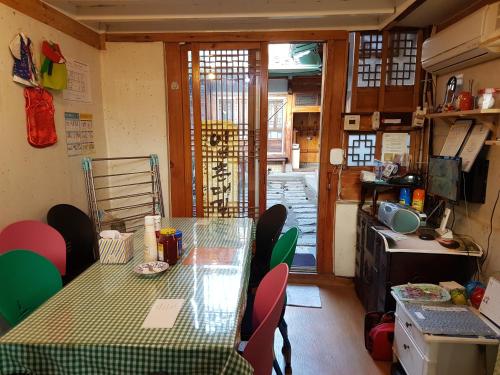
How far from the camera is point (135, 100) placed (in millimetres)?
3104

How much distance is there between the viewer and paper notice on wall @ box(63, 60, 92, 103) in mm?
2611

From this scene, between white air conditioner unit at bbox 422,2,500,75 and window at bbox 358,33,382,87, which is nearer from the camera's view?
white air conditioner unit at bbox 422,2,500,75

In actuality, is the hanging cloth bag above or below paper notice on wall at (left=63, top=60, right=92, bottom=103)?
below

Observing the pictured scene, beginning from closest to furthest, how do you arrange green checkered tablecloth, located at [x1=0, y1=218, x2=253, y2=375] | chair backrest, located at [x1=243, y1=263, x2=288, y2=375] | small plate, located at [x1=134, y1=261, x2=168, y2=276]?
1. green checkered tablecloth, located at [x1=0, y1=218, x2=253, y2=375]
2. chair backrest, located at [x1=243, y1=263, x2=288, y2=375]
3. small plate, located at [x1=134, y1=261, x2=168, y2=276]

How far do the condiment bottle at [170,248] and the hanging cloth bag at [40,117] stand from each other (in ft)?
4.17

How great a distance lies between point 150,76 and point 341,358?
2.75 meters

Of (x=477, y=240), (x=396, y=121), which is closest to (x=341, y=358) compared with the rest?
(x=477, y=240)

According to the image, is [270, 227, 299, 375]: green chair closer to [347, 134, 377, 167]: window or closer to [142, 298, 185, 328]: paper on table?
[142, 298, 185, 328]: paper on table

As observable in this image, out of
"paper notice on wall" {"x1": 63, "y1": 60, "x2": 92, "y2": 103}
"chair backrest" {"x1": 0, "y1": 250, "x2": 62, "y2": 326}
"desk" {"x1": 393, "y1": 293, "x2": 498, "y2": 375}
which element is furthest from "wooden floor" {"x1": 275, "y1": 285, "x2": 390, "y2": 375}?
"paper notice on wall" {"x1": 63, "y1": 60, "x2": 92, "y2": 103}

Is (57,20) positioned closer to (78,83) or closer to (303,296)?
(78,83)

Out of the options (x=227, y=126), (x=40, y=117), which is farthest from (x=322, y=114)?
(x=40, y=117)

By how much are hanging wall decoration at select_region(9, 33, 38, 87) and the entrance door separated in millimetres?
1242

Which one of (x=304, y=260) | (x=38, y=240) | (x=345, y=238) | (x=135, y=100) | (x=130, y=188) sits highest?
(x=135, y=100)

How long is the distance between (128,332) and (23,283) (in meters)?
0.70
